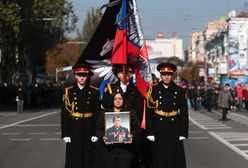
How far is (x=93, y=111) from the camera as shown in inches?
376

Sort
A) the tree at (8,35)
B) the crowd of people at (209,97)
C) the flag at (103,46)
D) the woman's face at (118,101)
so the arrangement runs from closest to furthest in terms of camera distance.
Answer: the woman's face at (118,101), the flag at (103,46), the tree at (8,35), the crowd of people at (209,97)

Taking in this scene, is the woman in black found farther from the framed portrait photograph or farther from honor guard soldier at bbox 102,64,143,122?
honor guard soldier at bbox 102,64,143,122

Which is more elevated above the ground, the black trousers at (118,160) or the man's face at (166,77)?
the man's face at (166,77)

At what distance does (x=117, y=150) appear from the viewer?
27.9 feet

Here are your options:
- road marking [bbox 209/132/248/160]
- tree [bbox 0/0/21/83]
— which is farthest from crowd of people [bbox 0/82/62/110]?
road marking [bbox 209/132/248/160]

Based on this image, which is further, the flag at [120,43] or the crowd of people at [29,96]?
the crowd of people at [29,96]

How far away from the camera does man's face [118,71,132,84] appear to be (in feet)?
31.0

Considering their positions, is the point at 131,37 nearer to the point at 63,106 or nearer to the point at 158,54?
the point at 63,106

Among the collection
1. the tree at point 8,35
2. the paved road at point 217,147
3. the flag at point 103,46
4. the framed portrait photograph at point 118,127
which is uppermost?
the tree at point 8,35

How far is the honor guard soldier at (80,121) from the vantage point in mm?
9422

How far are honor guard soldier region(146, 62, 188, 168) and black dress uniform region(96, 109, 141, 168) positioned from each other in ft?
2.37

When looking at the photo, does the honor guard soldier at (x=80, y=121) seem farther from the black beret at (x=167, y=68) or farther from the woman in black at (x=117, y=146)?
the black beret at (x=167, y=68)

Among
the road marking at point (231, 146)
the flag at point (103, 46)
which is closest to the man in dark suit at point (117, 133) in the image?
the flag at point (103, 46)

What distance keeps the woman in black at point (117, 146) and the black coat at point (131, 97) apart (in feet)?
2.14
